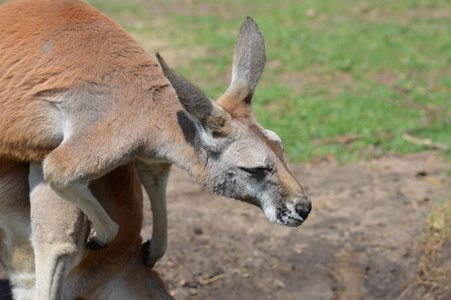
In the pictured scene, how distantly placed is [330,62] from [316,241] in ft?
15.2

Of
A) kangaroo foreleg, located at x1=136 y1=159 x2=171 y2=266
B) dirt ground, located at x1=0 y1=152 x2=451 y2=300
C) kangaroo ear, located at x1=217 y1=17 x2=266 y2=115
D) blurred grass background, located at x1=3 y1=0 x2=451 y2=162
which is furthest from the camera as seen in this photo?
blurred grass background, located at x1=3 y1=0 x2=451 y2=162

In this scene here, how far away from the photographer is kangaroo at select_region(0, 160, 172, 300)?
354 cm

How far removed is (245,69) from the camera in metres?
3.67

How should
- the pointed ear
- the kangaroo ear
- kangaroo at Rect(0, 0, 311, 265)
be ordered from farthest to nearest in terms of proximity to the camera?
the kangaroo ear, kangaroo at Rect(0, 0, 311, 265), the pointed ear

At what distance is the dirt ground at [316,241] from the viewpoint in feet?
16.2

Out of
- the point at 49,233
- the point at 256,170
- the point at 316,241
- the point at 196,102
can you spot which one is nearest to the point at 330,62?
the point at 316,241

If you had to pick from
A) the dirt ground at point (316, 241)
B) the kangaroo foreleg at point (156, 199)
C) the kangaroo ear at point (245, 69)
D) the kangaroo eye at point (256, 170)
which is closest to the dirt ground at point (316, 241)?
the dirt ground at point (316, 241)

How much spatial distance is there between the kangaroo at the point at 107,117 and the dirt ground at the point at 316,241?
1.56 metres

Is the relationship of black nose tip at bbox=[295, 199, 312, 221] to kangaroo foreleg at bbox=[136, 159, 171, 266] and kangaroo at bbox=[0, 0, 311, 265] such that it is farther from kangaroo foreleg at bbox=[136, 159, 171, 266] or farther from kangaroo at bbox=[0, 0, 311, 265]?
kangaroo foreleg at bbox=[136, 159, 171, 266]

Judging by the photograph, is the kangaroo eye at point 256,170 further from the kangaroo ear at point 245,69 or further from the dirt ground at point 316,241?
the dirt ground at point 316,241

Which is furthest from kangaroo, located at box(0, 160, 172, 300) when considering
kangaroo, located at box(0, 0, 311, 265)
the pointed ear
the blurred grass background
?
the blurred grass background

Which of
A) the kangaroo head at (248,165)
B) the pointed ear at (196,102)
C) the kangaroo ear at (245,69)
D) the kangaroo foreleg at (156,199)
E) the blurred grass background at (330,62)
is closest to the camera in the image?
the pointed ear at (196,102)

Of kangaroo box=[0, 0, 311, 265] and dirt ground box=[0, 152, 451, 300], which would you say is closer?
kangaroo box=[0, 0, 311, 265]

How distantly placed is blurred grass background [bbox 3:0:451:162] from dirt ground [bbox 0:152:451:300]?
2.44ft
